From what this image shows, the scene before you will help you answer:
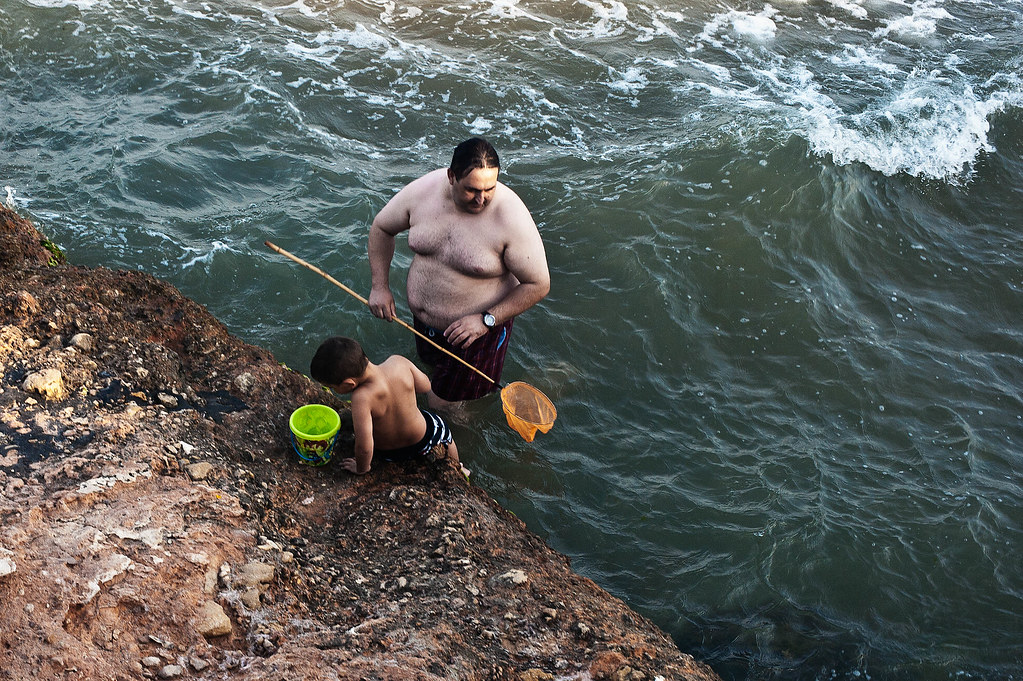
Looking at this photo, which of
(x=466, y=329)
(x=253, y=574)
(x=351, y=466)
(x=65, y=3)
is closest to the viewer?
(x=253, y=574)

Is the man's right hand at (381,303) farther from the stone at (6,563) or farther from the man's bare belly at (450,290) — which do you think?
the stone at (6,563)

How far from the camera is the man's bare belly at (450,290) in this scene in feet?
15.7

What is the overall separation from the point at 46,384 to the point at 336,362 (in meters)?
1.39

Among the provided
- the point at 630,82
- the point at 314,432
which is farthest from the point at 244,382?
the point at 630,82

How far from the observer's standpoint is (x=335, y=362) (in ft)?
12.6

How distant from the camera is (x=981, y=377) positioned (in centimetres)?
639

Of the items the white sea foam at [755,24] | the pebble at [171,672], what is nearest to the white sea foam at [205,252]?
the pebble at [171,672]

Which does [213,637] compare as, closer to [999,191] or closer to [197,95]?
[197,95]

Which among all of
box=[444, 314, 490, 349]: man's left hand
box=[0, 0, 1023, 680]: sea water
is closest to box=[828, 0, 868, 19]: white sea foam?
box=[0, 0, 1023, 680]: sea water

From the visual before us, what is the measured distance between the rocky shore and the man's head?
1509mm

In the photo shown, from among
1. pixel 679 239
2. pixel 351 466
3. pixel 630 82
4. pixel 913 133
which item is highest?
pixel 913 133

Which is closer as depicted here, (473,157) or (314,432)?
(473,157)

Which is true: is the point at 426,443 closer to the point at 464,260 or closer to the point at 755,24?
the point at 464,260

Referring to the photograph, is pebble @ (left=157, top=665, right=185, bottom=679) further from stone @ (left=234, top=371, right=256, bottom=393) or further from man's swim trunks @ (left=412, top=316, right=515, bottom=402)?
man's swim trunks @ (left=412, top=316, right=515, bottom=402)
